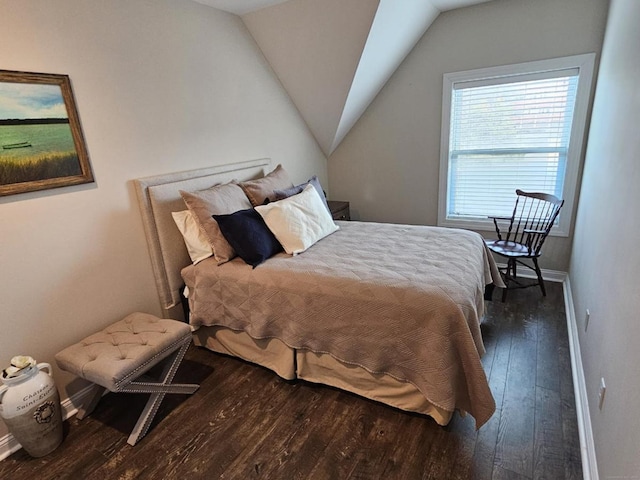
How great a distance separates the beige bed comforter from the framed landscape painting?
0.96 meters

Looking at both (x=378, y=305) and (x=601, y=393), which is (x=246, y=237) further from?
(x=601, y=393)

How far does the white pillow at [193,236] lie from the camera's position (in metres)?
2.51

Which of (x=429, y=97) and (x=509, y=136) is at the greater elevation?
(x=429, y=97)

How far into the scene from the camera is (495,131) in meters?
3.52

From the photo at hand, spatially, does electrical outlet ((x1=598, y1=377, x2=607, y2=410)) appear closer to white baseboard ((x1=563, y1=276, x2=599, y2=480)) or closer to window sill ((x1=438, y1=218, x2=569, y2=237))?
white baseboard ((x1=563, y1=276, x2=599, y2=480))

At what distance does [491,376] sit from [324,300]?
1166mm

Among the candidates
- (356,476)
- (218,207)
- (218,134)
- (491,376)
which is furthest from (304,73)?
(356,476)

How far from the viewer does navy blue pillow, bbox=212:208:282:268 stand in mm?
2340

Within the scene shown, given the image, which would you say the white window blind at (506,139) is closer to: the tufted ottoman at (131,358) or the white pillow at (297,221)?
the white pillow at (297,221)

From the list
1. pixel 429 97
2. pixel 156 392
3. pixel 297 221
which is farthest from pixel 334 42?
pixel 156 392

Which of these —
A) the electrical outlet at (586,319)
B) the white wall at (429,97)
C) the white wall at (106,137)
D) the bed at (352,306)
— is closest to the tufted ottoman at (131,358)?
the white wall at (106,137)

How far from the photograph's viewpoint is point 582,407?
72.0 inches

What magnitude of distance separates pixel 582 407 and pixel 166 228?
8.84 feet

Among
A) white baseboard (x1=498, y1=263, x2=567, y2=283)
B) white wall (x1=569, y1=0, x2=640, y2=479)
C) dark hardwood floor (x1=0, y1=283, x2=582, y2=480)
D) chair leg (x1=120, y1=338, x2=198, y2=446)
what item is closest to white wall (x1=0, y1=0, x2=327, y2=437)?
dark hardwood floor (x1=0, y1=283, x2=582, y2=480)
